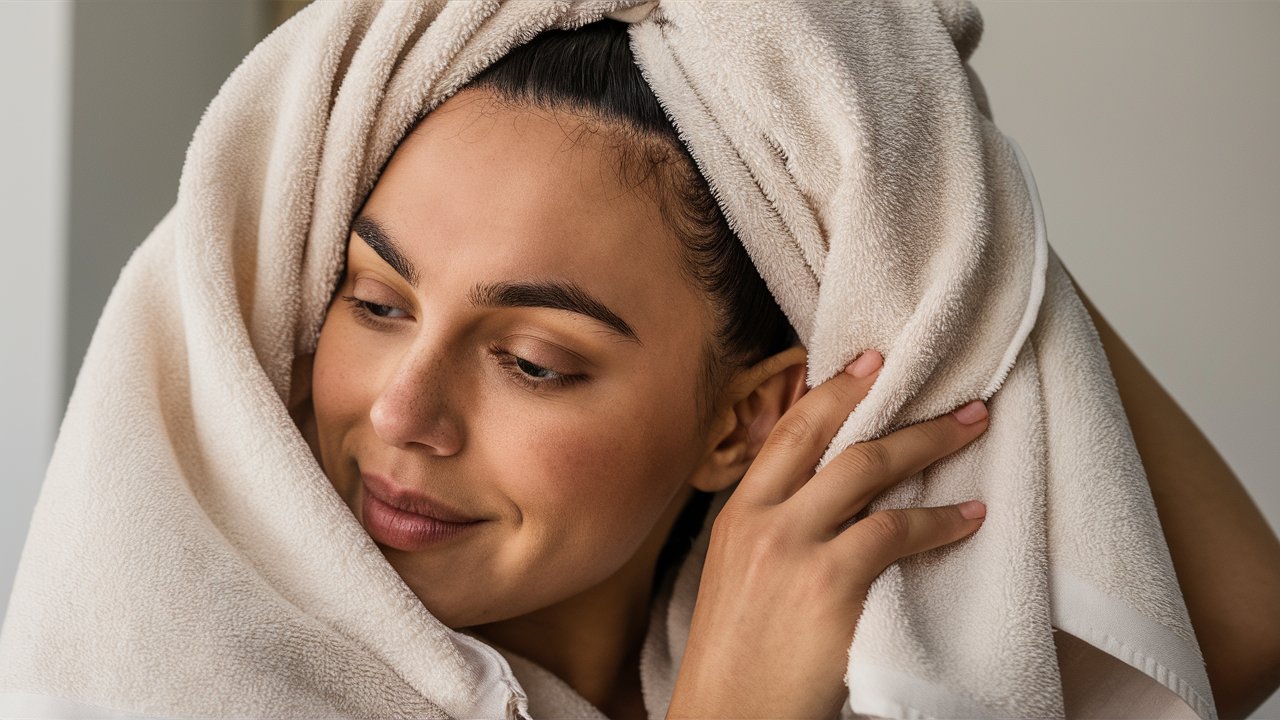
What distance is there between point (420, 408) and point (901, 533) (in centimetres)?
42

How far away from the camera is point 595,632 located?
45.3 inches

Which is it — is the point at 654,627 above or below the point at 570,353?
below

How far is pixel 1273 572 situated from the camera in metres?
1.11

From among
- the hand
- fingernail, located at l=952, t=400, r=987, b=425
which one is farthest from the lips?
fingernail, located at l=952, t=400, r=987, b=425

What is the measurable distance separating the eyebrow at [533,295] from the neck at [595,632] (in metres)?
0.30

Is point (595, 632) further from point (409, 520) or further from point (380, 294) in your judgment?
point (380, 294)

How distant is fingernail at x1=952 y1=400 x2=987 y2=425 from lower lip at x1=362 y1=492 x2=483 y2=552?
0.45m

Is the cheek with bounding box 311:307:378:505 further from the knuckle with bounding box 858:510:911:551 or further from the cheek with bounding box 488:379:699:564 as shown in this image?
the knuckle with bounding box 858:510:911:551

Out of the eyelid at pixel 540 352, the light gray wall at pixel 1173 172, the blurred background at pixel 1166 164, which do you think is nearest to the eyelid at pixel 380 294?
the eyelid at pixel 540 352

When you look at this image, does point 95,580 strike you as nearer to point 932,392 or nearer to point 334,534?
point 334,534

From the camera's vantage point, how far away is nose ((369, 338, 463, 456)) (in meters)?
0.85

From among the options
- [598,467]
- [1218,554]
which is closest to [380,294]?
[598,467]

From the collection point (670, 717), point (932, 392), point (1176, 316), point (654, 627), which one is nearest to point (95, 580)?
point (670, 717)

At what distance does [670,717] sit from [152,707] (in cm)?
42
